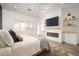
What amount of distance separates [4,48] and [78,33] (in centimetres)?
138

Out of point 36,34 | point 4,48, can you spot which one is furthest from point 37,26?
point 4,48

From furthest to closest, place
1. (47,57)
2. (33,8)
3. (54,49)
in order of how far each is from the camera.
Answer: (54,49), (33,8), (47,57)

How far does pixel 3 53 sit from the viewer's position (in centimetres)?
150

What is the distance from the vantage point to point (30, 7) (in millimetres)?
1863

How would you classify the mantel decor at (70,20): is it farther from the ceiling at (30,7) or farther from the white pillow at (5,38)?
the white pillow at (5,38)

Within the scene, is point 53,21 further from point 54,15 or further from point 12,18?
point 12,18

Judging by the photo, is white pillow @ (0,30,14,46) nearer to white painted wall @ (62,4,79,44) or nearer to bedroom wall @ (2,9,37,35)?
bedroom wall @ (2,9,37,35)

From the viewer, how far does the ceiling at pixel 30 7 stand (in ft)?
5.94

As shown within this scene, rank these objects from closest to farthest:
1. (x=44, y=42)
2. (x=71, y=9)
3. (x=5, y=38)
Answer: (x=5, y=38), (x=71, y=9), (x=44, y=42)

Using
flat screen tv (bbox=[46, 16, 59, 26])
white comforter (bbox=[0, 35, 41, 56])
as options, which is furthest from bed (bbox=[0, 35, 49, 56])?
flat screen tv (bbox=[46, 16, 59, 26])

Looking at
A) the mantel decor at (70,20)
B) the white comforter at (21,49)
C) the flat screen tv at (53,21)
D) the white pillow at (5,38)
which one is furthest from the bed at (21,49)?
the mantel decor at (70,20)

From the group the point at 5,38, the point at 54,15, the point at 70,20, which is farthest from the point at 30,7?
the point at 70,20

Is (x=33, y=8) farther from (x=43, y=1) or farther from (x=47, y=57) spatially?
(x=47, y=57)

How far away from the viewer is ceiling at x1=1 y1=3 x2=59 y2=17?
1810mm
